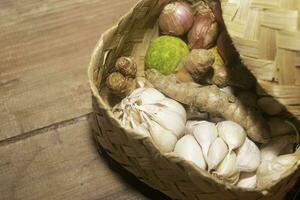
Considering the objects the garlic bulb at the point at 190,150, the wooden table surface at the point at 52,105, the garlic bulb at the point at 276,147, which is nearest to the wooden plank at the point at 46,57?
the wooden table surface at the point at 52,105

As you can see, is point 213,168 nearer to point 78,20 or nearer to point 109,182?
point 109,182

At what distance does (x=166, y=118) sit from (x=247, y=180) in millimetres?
158

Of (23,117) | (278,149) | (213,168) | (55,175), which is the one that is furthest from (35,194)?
(278,149)

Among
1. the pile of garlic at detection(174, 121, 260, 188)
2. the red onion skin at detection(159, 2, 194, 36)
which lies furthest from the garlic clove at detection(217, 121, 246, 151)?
the red onion skin at detection(159, 2, 194, 36)

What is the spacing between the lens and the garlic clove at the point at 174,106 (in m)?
0.76

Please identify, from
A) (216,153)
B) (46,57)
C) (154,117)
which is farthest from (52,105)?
(216,153)

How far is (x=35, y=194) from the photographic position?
748mm

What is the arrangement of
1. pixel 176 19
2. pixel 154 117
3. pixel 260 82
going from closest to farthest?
pixel 260 82 < pixel 154 117 < pixel 176 19

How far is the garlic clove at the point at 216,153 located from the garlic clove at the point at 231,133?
0.01m

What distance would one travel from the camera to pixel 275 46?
24.6 inches

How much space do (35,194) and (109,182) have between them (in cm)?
12

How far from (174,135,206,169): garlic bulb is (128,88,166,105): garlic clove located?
0.09 m

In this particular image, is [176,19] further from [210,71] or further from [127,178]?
[127,178]

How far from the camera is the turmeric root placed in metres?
0.76
